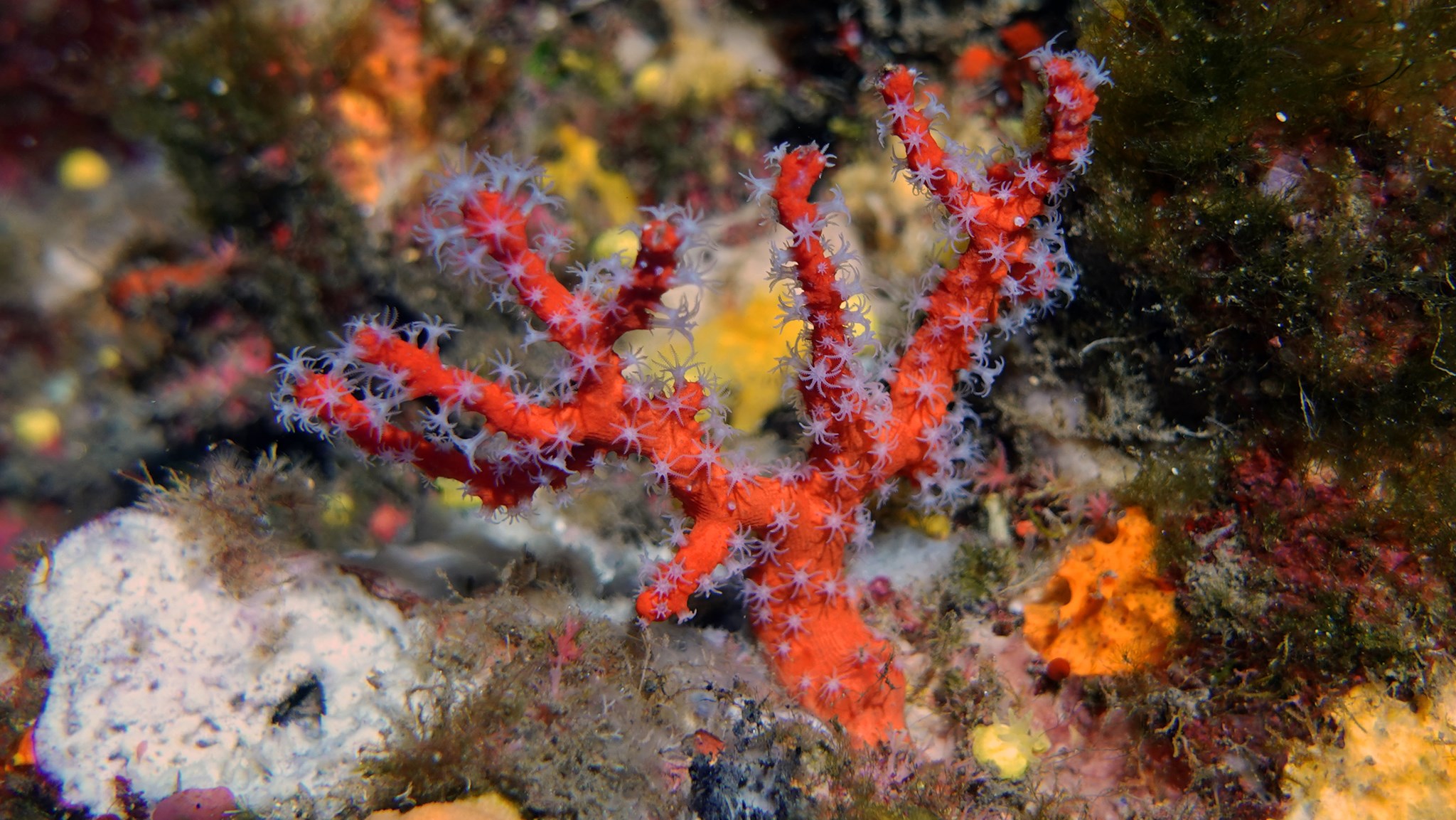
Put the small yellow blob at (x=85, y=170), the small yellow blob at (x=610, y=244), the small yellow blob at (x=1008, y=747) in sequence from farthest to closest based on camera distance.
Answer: the small yellow blob at (x=85, y=170) → the small yellow blob at (x=610, y=244) → the small yellow blob at (x=1008, y=747)

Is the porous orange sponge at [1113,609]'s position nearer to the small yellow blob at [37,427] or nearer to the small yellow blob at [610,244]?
the small yellow blob at [610,244]

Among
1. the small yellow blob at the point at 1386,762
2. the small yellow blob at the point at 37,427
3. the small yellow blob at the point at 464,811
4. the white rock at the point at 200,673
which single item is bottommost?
the small yellow blob at the point at 1386,762

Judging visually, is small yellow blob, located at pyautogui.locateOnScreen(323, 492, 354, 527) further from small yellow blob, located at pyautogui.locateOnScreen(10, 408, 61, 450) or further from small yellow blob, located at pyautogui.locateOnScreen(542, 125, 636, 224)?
small yellow blob, located at pyautogui.locateOnScreen(542, 125, 636, 224)

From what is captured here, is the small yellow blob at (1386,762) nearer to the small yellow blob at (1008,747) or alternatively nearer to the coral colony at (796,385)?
the small yellow blob at (1008,747)

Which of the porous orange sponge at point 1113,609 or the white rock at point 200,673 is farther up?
the white rock at point 200,673

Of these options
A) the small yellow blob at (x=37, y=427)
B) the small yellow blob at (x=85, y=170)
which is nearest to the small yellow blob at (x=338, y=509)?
the small yellow blob at (x=37, y=427)

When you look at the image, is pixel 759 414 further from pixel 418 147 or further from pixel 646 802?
pixel 418 147

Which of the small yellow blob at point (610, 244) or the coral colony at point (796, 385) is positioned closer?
the coral colony at point (796, 385)

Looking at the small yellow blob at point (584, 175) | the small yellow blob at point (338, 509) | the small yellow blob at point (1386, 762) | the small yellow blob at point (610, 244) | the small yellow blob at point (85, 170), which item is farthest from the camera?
the small yellow blob at point (85, 170)
